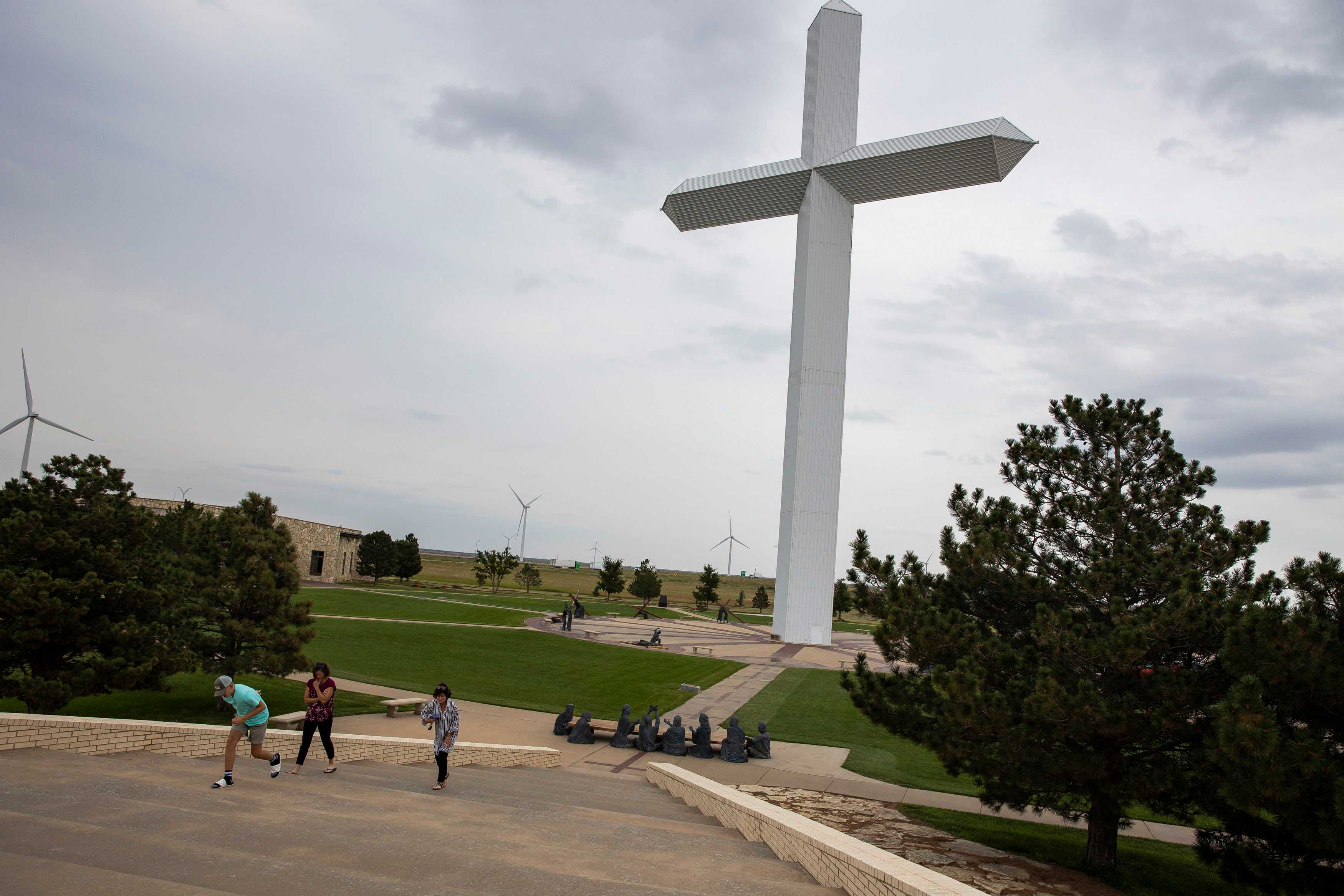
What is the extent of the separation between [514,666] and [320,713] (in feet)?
55.4

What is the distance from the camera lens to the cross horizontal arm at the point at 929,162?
34.6 m

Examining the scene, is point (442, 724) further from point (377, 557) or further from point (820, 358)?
point (377, 557)

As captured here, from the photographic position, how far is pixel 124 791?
7.92 m

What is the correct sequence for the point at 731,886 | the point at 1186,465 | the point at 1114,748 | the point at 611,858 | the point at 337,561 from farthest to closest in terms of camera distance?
1. the point at 337,561
2. the point at 1186,465
3. the point at 1114,748
4. the point at 611,858
5. the point at 731,886

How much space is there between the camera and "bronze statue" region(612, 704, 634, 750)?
17.3 metres

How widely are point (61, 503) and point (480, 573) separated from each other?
2417 inches

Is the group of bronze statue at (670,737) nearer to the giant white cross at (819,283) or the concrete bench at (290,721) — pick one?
the concrete bench at (290,721)

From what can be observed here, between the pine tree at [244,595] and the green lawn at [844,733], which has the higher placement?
the pine tree at [244,595]

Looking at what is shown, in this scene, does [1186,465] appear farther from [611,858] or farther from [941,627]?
[611,858]

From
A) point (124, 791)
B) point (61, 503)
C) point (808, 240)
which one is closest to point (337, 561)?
point (808, 240)

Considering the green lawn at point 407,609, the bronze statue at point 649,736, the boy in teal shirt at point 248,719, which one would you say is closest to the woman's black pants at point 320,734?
the boy in teal shirt at point 248,719

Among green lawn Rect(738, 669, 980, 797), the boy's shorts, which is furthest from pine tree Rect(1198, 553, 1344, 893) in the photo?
the boy's shorts

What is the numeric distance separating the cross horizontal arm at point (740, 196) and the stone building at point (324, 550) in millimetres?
36950

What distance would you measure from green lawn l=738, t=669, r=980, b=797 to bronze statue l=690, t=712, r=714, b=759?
2527 mm
